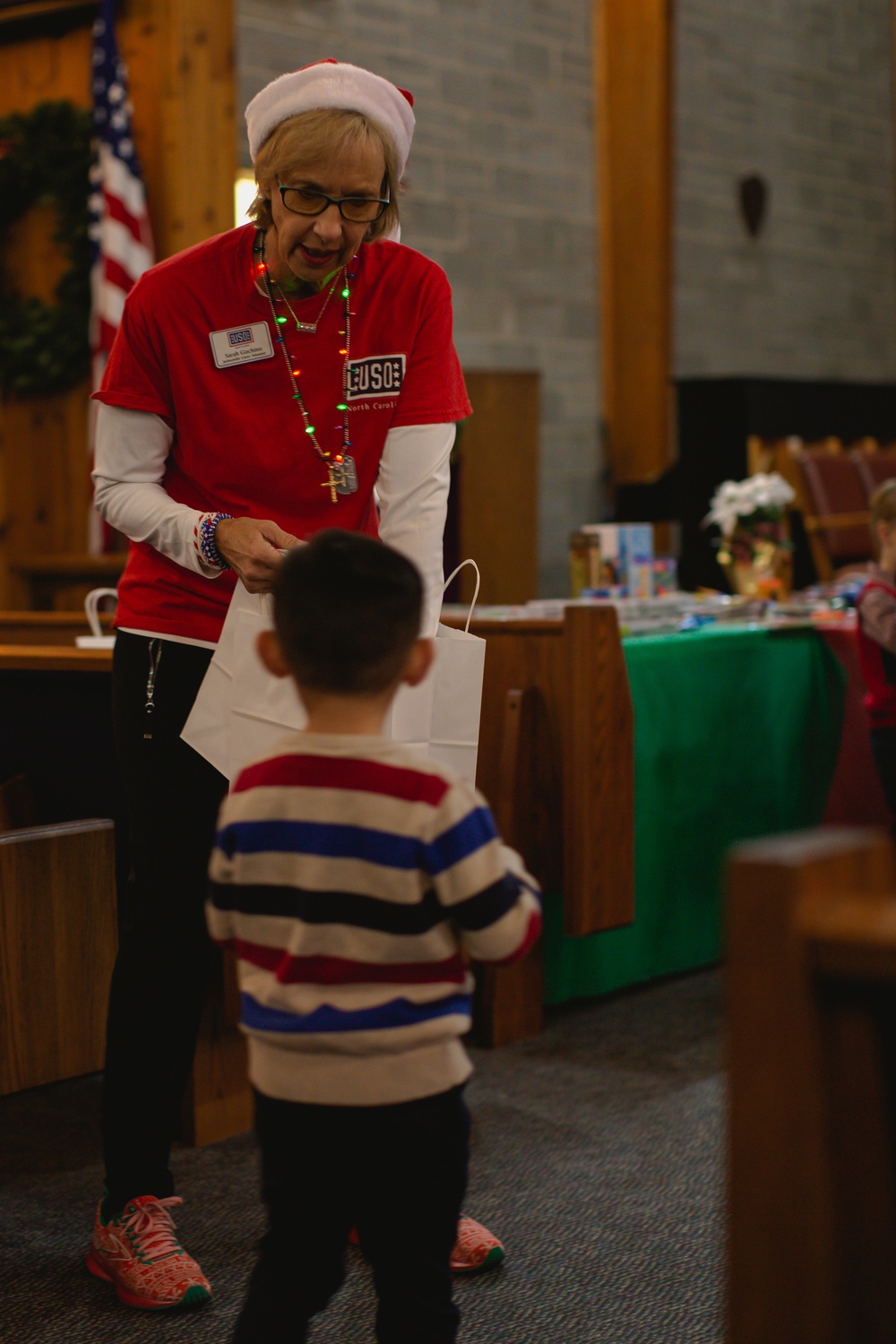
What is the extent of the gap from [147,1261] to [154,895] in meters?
0.48

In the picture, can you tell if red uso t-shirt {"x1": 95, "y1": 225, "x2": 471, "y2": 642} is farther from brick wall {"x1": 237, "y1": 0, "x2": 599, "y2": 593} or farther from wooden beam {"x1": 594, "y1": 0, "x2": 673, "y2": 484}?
wooden beam {"x1": 594, "y1": 0, "x2": 673, "y2": 484}

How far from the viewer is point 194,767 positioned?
1930 millimetres

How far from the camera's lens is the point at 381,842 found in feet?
4.16

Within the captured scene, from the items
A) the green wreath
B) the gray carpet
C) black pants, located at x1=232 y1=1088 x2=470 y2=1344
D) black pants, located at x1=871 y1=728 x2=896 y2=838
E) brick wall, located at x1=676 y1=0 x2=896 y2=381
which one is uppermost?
brick wall, located at x1=676 y1=0 x2=896 y2=381

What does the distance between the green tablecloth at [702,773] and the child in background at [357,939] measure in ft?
5.76

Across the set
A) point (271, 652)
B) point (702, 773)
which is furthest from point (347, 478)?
point (702, 773)

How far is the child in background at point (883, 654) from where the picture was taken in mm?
3324

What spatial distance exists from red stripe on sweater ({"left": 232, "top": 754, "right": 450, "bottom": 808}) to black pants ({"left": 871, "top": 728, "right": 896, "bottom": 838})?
2.31 m

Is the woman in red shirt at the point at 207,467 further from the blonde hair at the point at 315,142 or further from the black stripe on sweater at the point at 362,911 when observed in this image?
the black stripe on sweater at the point at 362,911

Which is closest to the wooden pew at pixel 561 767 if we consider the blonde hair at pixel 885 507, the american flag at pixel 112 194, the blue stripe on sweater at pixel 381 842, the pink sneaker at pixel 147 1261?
the blonde hair at pixel 885 507

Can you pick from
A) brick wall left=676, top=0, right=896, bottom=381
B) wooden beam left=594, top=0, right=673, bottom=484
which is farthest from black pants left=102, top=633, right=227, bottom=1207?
brick wall left=676, top=0, right=896, bottom=381

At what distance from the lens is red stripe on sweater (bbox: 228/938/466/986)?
50.5 inches

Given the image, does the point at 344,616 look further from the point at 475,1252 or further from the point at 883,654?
the point at 883,654

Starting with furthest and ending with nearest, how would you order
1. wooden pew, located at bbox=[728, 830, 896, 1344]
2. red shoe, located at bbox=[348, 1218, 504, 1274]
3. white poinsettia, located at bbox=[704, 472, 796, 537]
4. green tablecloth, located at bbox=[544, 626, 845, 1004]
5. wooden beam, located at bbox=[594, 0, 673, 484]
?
wooden beam, located at bbox=[594, 0, 673, 484], white poinsettia, located at bbox=[704, 472, 796, 537], green tablecloth, located at bbox=[544, 626, 845, 1004], red shoe, located at bbox=[348, 1218, 504, 1274], wooden pew, located at bbox=[728, 830, 896, 1344]
